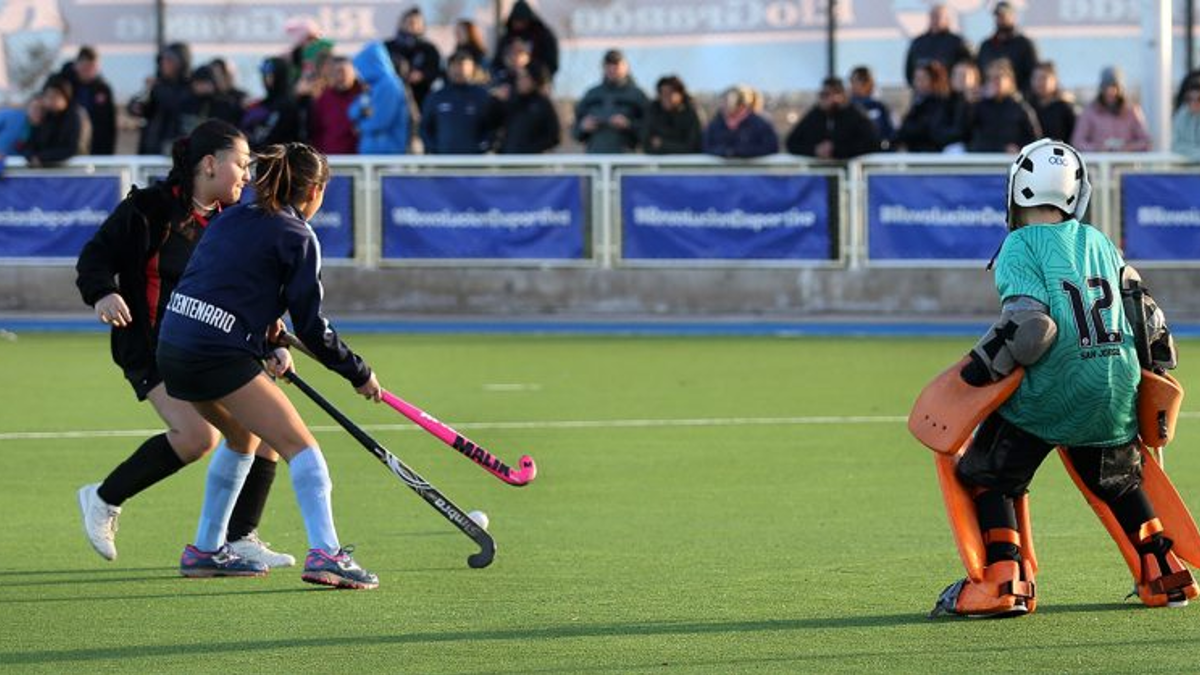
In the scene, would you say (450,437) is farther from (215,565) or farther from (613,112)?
(613,112)

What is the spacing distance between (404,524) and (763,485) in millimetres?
1926

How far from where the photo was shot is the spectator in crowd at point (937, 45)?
22594mm

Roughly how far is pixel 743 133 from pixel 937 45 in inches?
84.4

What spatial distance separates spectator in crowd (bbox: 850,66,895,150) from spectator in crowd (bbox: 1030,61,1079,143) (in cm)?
147

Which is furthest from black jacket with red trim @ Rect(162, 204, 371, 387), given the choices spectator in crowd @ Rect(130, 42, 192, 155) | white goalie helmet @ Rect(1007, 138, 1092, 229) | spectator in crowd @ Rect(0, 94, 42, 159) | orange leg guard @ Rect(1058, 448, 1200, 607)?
spectator in crowd @ Rect(0, 94, 42, 159)

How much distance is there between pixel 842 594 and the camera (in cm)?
852

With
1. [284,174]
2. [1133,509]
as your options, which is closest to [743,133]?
[284,174]

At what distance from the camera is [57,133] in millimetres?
Result: 23312

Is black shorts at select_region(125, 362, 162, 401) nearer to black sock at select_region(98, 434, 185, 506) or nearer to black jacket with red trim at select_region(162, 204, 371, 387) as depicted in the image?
black sock at select_region(98, 434, 185, 506)

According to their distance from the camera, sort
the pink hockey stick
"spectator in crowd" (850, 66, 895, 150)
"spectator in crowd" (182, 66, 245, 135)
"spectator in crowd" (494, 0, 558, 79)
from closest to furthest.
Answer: the pink hockey stick, "spectator in crowd" (850, 66, 895, 150), "spectator in crowd" (182, 66, 245, 135), "spectator in crowd" (494, 0, 558, 79)

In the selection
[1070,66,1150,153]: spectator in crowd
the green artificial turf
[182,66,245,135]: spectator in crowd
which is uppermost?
[182,66,245,135]: spectator in crowd

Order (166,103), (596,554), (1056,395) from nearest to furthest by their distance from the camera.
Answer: (1056,395)
(596,554)
(166,103)

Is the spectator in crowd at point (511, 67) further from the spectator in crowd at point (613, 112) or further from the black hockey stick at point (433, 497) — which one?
the black hockey stick at point (433, 497)

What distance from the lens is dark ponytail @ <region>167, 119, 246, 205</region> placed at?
902 cm
